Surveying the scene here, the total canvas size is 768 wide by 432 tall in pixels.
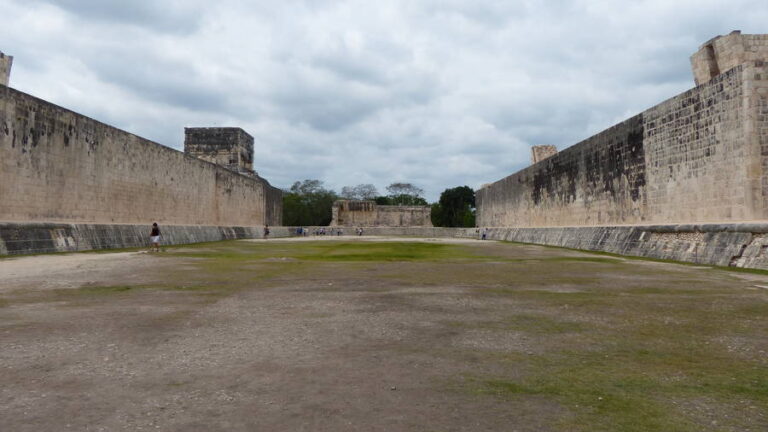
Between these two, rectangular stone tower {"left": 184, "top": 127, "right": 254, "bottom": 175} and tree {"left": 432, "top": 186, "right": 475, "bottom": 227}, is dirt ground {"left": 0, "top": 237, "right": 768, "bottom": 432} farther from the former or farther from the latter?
tree {"left": 432, "top": 186, "right": 475, "bottom": 227}

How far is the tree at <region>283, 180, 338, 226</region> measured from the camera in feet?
192

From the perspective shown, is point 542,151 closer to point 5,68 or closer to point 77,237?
point 77,237

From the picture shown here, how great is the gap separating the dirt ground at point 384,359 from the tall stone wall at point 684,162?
4194 mm

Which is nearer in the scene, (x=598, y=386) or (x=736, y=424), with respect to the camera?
(x=736, y=424)

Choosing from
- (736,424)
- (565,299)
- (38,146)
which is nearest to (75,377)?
(736,424)

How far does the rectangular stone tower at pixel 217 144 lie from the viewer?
31.3 meters

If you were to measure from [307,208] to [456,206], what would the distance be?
19.3 metres

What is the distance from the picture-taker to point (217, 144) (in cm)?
3152

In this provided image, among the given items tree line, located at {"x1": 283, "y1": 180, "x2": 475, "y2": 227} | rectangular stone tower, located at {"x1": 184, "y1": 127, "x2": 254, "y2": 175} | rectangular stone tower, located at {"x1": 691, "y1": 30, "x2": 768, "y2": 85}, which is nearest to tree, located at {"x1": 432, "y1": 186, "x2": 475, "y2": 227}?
tree line, located at {"x1": 283, "y1": 180, "x2": 475, "y2": 227}

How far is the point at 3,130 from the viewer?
35.6ft

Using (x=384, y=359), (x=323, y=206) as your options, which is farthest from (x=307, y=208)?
(x=384, y=359)

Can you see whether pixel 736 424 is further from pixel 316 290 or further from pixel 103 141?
pixel 103 141

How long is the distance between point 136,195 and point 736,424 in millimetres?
17789

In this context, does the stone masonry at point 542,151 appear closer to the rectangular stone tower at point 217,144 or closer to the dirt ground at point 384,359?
the rectangular stone tower at point 217,144
